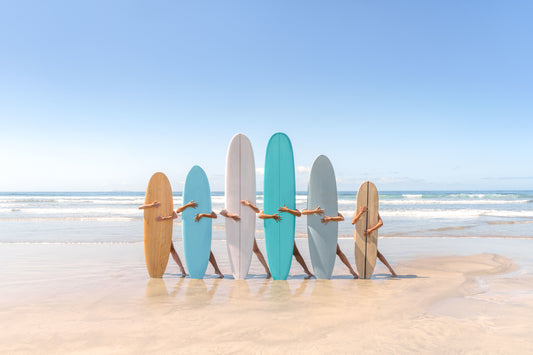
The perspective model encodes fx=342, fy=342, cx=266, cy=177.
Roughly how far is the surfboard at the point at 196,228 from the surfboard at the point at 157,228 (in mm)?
294

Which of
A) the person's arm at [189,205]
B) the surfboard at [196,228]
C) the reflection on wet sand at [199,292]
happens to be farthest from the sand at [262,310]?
the person's arm at [189,205]

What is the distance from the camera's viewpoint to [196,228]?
16.6ft

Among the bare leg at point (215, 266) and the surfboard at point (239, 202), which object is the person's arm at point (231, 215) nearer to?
the surfboard at point (239, 202)

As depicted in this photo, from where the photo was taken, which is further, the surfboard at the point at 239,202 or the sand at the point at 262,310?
the surfboard at the point at 239,202

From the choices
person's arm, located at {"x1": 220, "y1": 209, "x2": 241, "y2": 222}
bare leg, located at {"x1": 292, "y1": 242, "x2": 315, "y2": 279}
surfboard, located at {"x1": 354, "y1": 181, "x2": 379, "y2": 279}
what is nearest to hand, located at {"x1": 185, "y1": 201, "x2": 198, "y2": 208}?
person's arm, located at {"x1": 220, "y1": 209, "x2": 241, "y2": 222}

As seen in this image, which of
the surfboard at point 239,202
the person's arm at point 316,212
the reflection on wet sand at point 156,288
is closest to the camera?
the reflection on wet sand at point 156,288

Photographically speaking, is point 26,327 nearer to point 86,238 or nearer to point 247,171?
point 247,171

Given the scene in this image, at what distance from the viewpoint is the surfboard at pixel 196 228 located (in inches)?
198

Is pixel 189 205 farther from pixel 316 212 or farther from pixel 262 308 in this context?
pixel 262 308

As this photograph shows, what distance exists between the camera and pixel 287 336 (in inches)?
114

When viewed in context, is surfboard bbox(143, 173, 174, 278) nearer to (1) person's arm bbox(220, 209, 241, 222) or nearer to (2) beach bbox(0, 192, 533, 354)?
(2) beach bbox(0, 192, 533, 354)

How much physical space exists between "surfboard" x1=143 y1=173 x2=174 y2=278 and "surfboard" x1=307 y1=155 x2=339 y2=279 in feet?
7.00

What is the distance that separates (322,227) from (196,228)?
1.85 meters

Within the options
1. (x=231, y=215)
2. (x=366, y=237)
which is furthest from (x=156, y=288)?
(x=366, y=237)
